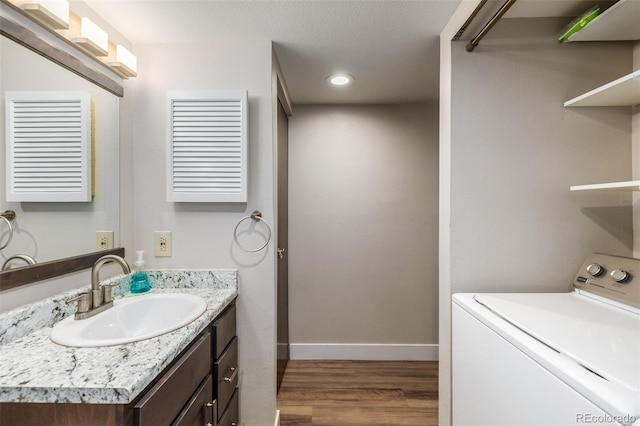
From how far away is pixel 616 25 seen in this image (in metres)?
1.18

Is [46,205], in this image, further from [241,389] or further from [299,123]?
[299,123]

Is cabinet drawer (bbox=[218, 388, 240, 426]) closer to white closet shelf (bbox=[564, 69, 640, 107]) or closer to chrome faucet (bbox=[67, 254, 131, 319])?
chrome faucet (bbox=[67, 254, 131, 319])

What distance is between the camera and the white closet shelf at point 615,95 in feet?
3.42

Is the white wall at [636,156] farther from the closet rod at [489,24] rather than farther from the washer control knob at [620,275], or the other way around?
the closet rod at [489,24]

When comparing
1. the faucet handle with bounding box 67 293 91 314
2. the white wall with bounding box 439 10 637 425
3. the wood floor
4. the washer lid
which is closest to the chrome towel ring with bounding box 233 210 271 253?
the faucet handle with bounding box 67 293 91 314

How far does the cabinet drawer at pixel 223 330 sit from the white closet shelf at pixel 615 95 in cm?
183

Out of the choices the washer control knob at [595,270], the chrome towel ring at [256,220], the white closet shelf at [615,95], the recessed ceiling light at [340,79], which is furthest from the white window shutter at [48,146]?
the washer control knob at [595,270]

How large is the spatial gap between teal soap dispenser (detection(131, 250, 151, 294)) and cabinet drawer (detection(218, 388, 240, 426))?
70cm

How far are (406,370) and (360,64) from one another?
2358mm

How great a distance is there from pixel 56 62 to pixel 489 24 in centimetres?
170

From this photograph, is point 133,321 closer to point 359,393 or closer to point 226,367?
point 226,367

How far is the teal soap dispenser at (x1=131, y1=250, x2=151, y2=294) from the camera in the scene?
139cm

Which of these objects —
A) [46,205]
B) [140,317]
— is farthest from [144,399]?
[46,205]

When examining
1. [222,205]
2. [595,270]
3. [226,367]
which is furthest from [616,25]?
[226,367]
